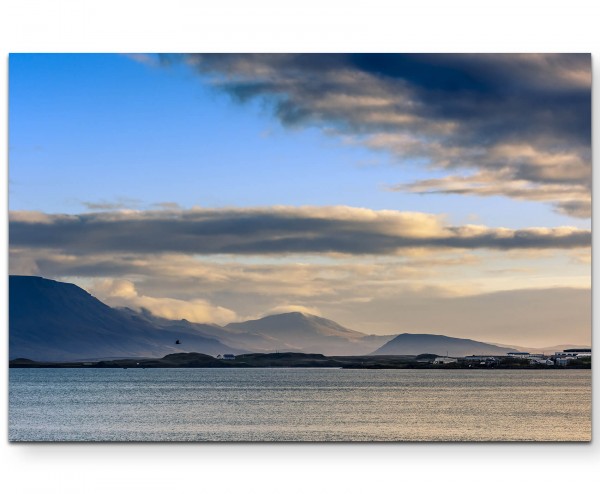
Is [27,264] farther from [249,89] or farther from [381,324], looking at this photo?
[381,324]

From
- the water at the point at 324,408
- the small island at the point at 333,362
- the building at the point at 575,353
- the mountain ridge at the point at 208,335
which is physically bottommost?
the water at the point at 324,408

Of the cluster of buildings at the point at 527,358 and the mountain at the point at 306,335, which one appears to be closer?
the cluster of buildings at the point at 527,358

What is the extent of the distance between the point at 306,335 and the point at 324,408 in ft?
6.05

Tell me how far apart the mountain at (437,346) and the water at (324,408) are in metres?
0.24

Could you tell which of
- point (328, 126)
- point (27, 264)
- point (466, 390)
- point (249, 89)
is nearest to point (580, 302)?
point (466, 390)

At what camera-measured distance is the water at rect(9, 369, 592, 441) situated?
10.9 metres

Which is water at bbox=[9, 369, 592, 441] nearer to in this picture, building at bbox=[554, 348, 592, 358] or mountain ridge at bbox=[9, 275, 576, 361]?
building at bbox=[554, 348, 592, 358]

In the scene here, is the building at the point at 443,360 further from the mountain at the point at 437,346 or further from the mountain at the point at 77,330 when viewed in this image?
the mountain at the point at 77,330

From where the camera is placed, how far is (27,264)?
36.2 feet

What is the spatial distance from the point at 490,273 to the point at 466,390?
5.43 feet

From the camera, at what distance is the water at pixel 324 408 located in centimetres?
1088

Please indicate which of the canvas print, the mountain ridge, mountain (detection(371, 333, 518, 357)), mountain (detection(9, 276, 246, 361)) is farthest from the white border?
mountain (detection(371, 333, 518, 357))

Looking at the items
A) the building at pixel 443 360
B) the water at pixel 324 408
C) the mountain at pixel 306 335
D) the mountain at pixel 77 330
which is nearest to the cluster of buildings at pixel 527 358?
the building at pixel 443 360
